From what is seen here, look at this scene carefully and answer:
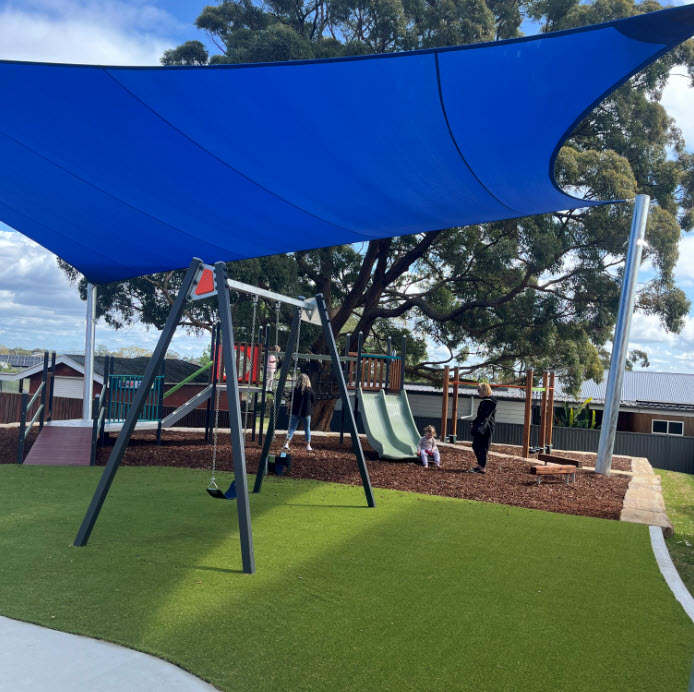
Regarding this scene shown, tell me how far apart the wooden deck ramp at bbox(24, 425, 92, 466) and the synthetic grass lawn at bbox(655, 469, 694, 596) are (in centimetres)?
800

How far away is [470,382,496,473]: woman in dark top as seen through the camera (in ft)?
32.6

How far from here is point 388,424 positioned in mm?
12055

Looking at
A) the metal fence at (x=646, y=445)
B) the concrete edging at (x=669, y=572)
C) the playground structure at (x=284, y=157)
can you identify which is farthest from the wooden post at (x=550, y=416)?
the concrete edging at (x=669, y=572)

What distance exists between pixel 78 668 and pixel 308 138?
4.93 m

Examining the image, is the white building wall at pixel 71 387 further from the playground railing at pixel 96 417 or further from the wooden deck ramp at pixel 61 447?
the playground railing at pixel 96 417

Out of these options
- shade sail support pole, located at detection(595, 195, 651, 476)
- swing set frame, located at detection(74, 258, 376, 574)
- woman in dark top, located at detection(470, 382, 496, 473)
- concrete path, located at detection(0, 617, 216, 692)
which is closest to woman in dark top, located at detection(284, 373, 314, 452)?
woman in dark top, located at detection(470, 382, 496, 473)

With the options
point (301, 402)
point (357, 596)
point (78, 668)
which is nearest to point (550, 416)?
point (301, 402)

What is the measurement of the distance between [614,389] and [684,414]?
63.9ft

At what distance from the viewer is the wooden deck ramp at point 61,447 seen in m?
9.70

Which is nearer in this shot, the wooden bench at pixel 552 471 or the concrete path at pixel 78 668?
the concrete path at pixel 78 668

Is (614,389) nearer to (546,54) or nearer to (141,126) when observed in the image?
(546,54)

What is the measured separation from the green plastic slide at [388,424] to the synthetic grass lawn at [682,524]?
421 cm

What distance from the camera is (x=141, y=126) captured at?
20.2 ft

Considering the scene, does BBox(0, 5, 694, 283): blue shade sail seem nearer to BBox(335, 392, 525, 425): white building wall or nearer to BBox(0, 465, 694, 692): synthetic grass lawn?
BBox(0, 465, 694, 692): synthetic grass lawn
